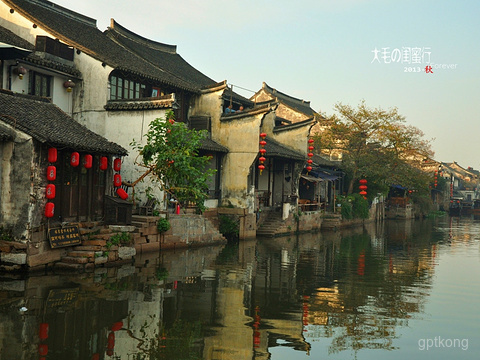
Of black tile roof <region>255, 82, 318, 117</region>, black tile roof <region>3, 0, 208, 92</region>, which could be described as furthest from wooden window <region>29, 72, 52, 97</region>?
black tile roof <region>255, 82, 318, 117</region>

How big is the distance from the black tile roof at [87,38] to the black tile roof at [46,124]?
13.6 feet

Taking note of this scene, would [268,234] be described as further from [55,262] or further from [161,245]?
[55,262]

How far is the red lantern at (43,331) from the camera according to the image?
880 cm

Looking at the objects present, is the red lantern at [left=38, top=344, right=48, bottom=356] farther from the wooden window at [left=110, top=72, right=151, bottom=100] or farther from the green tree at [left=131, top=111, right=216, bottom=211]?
the wooden window at [left=110, top=72, right=151, bottom=100]

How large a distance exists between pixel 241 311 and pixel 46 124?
8162 mm

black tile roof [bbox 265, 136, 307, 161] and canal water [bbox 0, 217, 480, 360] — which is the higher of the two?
black tile roof [bbox 265, 136, 307, 161]

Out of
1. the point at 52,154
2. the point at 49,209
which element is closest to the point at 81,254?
the point at 49,209

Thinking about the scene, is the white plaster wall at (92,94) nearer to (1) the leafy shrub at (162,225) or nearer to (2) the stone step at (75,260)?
(1) the leafy shrub at (162,225)

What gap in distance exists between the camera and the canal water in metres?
8.81

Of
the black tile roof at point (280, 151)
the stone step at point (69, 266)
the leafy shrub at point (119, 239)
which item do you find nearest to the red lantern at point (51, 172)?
the stone step at point (69, 266)

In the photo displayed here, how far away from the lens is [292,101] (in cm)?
4822

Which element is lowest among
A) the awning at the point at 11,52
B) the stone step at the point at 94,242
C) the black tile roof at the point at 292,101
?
the stone step at the point at 94,242

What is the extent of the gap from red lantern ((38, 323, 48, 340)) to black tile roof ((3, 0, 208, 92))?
12600 mm

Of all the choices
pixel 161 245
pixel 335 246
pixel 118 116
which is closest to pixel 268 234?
pixel 335 246
